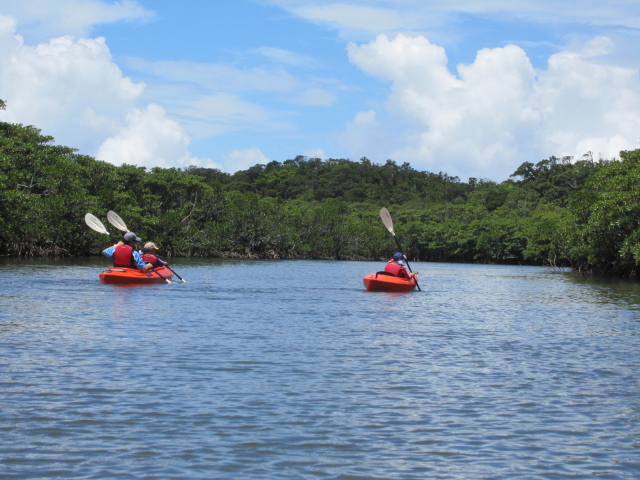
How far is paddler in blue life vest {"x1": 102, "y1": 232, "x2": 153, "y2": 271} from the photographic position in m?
20.0

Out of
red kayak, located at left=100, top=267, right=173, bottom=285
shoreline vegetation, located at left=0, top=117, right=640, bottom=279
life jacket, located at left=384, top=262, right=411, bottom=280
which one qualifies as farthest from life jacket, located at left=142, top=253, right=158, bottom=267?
shoreline vegetation, located at left=0, top=117, right=640, bottom=279

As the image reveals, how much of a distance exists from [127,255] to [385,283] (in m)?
8.09

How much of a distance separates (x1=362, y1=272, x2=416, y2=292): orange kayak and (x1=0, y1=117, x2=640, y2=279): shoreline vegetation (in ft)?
40.3

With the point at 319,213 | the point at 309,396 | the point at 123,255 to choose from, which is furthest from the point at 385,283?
the point at 319,213

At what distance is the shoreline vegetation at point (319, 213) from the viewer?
36.2 meters

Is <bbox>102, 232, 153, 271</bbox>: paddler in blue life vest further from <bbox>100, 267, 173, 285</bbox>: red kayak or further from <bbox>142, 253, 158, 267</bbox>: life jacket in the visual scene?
<bbox>142, 253, 158, 267</bbox>: life jacket

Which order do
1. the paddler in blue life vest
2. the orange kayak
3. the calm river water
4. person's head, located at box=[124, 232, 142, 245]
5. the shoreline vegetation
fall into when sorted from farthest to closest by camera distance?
1. the shoreline vegetation
2. the orange kayak
3. the paddler in blue life vest
4. person's head, located at box=[124, 232, 142, 245]
5. the calm river water

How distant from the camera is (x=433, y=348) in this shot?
35.2 feet

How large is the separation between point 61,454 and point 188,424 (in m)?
1.19

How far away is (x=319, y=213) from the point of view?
2886 inches

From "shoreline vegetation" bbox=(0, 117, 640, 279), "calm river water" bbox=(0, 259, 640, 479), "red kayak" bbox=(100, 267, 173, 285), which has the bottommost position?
"calm river water" bbox=(0, 259, 640, 479)

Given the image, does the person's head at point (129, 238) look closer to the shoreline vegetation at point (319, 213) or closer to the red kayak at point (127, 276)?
the red kayak at point (127, 276)

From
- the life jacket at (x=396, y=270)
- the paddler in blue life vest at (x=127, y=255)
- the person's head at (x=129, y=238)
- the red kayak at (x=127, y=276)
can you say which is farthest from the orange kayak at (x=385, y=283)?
the person's head at (x=129, y=238)

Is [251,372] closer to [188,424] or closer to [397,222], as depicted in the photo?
[188,424]
